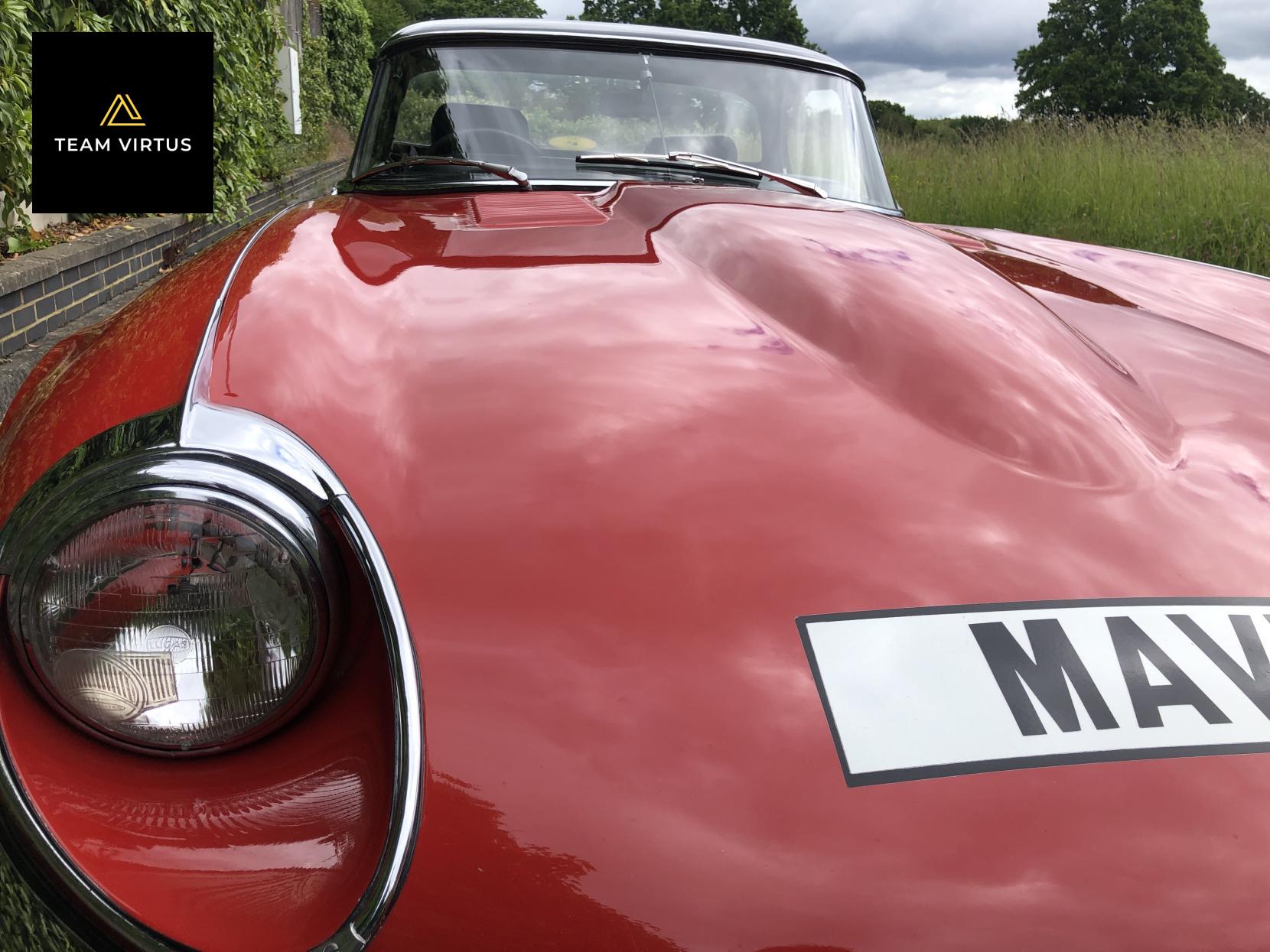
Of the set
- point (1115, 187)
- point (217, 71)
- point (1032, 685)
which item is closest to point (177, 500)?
point (1032, 685)

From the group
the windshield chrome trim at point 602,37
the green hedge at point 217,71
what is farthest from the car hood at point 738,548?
the green hedge at point 217,71

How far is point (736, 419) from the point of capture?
96 centimetres

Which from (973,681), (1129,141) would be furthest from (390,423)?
(1129,141)

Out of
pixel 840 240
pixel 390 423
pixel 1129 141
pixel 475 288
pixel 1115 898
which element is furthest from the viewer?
pixel 1129 141

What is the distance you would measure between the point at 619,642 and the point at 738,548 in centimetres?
14

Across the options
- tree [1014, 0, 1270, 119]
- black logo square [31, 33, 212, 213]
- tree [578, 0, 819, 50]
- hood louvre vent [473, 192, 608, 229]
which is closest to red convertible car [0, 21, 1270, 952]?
hood louvre vent [473, 192, 608, 229]

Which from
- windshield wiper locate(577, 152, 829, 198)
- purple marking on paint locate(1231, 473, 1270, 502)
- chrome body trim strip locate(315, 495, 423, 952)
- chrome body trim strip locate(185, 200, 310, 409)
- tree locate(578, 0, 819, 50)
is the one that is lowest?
chrome body trim strip locate(315, 495, 423, 952)

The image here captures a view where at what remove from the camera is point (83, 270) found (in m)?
4.96

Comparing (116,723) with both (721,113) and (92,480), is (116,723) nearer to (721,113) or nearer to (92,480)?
(92,480)

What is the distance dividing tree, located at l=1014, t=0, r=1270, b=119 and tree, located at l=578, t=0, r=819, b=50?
37.2ft

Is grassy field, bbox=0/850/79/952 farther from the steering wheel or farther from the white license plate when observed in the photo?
the steering wheel

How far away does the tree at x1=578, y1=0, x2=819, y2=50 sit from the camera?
141ft

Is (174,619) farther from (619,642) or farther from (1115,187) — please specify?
(1115,187)

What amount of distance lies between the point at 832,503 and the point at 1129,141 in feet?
34.7
